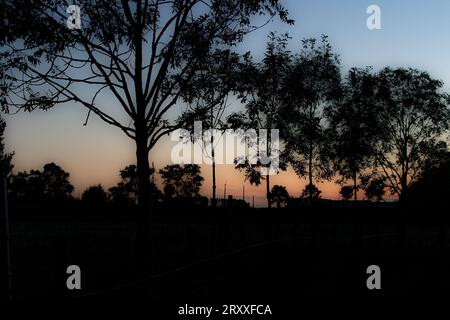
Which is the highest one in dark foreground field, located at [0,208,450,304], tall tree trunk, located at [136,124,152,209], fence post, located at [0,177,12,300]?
tall tree trunk, located at [136,124,152,209]

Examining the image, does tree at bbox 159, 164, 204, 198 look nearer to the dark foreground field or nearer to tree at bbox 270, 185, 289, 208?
tree at bbox 270, 185, 289, 208

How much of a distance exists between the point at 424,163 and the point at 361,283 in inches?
1968

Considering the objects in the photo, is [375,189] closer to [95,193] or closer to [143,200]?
[143,200]

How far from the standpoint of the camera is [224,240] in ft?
77.1

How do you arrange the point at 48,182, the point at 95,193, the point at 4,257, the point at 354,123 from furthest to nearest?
the point at 48,182
the point at 95,193
the point at 354,123
the point at 4,257

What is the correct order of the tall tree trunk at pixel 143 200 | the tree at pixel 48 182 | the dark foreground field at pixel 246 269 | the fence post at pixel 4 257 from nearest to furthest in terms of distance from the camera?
the fence post at pixel 4 257
the dark foreground field at pixel 246 269
the tall tree trunk at pixel 143 200
the tree at pixel 48 182

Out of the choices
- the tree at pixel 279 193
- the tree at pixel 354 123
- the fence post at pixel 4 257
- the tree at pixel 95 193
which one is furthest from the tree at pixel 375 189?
the tree at pixel 279 193

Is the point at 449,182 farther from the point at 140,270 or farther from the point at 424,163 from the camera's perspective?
the point at 140,270

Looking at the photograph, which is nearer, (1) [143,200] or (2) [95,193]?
(1) [143,200]

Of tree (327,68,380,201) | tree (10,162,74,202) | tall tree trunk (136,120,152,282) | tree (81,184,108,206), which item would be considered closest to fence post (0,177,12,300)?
tall tree trunk (136,120,152,282)

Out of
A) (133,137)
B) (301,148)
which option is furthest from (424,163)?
(133,137)

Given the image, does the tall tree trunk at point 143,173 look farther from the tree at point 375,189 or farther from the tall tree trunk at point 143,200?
the tree at point 375,189

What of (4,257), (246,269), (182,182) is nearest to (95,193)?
(182,182)
